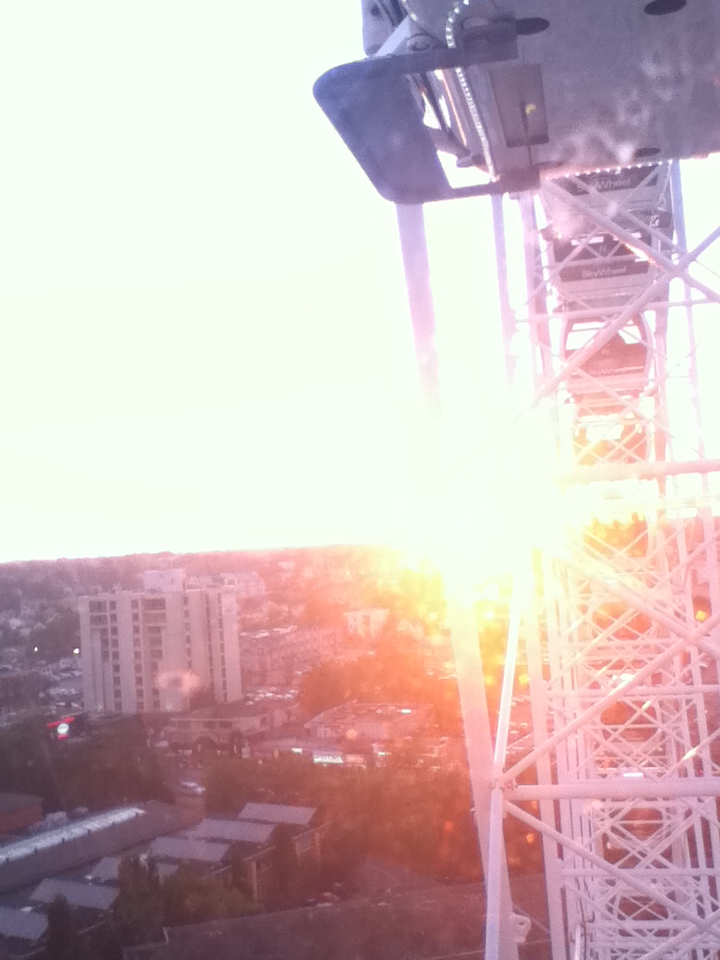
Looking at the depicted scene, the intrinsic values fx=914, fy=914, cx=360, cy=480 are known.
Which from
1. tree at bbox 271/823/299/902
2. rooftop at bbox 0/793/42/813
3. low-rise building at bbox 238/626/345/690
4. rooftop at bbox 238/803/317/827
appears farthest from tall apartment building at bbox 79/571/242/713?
tree at bbox 271/823/299/902

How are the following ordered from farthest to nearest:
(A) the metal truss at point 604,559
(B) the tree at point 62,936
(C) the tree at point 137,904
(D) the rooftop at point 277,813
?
1. (D) the rooftop at point 277,813
2. (C) the tree at point 137,904
3. (B) the tree at point 62,936
4. (A) the metal truss at point 604,559

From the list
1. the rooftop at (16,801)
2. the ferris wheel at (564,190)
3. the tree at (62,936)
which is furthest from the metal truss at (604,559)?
the rooftop at (16,801)

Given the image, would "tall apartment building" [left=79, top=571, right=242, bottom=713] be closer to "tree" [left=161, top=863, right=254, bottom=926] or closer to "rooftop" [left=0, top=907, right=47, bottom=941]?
"tree" [left=161, top=863, right=254, bottom=926]

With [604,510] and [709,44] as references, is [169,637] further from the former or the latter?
[709,44]

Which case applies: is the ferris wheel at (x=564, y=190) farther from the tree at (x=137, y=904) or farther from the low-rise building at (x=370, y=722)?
the low-rise building at (x=370, y=722)

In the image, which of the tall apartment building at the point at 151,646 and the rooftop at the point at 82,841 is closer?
the rooftop at the point at 82,841

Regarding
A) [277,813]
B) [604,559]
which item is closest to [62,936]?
[277,813]

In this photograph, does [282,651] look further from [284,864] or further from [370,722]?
[284,864]
